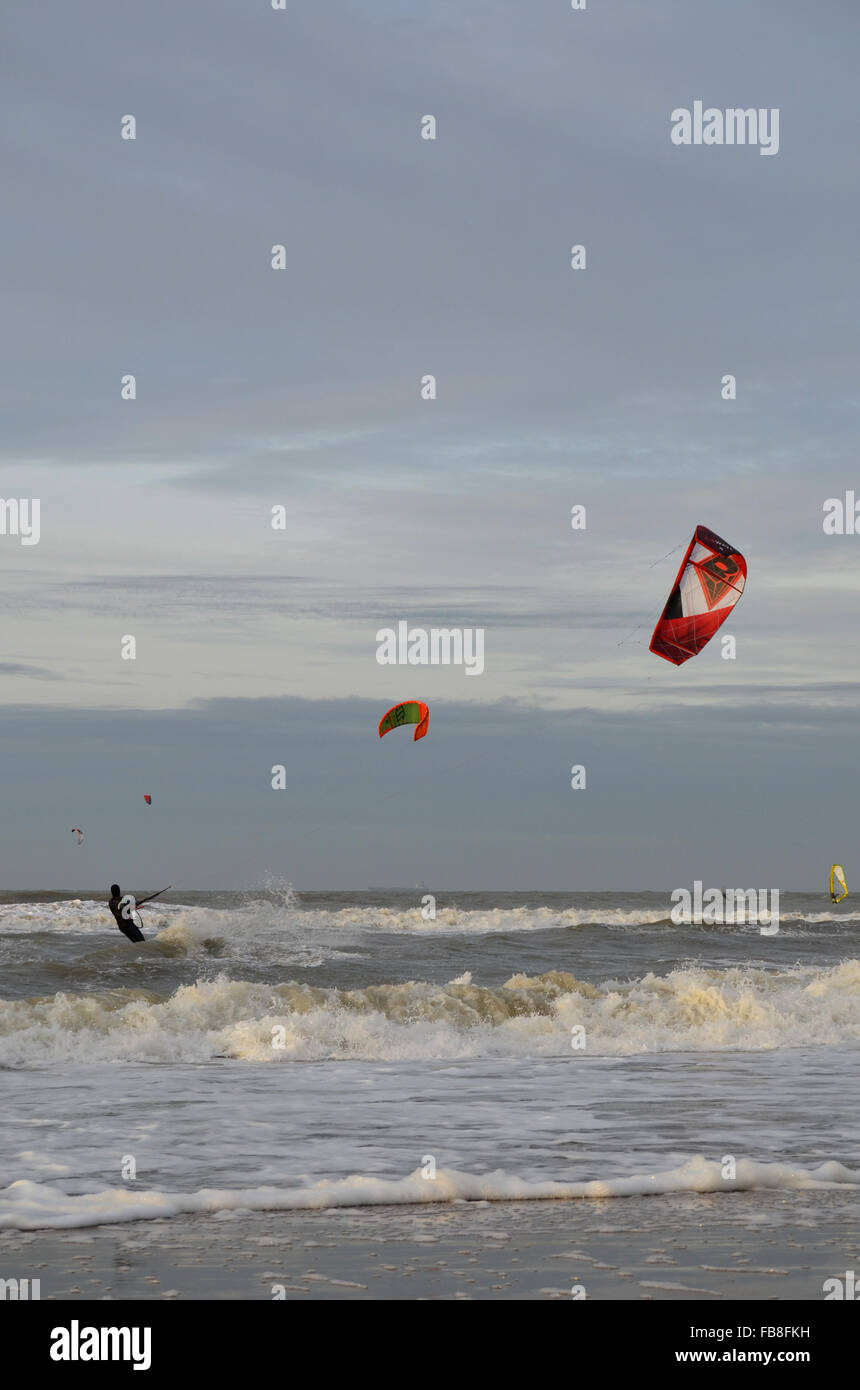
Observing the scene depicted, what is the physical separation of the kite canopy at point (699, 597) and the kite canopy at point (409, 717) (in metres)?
10.8

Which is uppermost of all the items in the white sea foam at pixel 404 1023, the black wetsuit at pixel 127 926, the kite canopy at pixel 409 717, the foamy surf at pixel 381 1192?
the kite canopy at pixel 409 717

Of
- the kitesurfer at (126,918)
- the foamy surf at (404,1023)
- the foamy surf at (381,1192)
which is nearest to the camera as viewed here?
the foamy surf at (381,1192)

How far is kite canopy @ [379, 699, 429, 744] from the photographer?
28328 millimetres

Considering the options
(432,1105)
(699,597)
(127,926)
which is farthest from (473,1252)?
(127,926)

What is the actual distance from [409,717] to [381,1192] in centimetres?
2186

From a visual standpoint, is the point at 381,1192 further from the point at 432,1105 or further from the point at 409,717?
the point at 409,717

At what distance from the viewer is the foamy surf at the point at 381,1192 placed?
22.9ft

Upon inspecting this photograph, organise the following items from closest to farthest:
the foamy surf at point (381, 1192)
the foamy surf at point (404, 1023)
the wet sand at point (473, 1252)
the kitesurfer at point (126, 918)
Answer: the wet sand at point (473, 1252), the foamy surf at point (381, 1192), the foamy surf at point (404, 1023), the kitesurfer at point (126, 918)

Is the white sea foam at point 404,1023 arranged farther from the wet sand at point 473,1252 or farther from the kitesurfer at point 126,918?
the kitesurfer at point 126,918

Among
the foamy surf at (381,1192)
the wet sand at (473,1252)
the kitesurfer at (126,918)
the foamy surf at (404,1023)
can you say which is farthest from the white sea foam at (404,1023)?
the kitesurfer at (126,918)

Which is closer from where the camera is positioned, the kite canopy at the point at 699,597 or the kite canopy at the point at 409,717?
the kite canopy at the point at 699,597

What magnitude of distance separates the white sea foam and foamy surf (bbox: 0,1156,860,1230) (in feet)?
21.6
